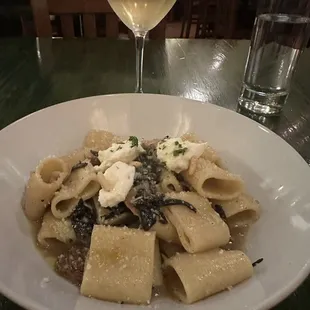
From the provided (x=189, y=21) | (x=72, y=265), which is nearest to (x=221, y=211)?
(x=72, y=265)

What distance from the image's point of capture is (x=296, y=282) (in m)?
0.71

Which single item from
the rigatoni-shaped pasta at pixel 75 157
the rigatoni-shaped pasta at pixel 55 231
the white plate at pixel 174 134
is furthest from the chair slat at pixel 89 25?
the rigatoni-shaped pasta at pixel 55 231

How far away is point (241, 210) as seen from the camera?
977 mm

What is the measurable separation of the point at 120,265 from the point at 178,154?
0.32 metres

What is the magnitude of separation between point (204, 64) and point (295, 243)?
48.4 inches

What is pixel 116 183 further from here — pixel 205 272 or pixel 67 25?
pixel 67 25

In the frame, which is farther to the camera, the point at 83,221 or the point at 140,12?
the point at 140,12

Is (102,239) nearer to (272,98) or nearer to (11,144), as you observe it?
(11,144)

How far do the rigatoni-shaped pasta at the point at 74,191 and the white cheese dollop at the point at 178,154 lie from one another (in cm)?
18

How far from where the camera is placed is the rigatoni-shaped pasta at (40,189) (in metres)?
0.93

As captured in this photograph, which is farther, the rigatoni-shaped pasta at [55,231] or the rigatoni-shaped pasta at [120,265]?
the rigatoni-shaped pasta at [55,231]

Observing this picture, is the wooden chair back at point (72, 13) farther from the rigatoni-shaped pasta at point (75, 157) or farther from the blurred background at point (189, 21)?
the rigatoni-shaped pasta at point (75, 157)

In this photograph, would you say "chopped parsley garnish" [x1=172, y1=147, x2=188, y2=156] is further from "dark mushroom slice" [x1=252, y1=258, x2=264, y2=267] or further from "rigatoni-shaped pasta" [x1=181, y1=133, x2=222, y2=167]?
"dark mushroom slice" [x1=252, y1=258, x2=264, y2=267]

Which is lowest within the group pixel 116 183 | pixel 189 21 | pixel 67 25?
pixel 189 21
